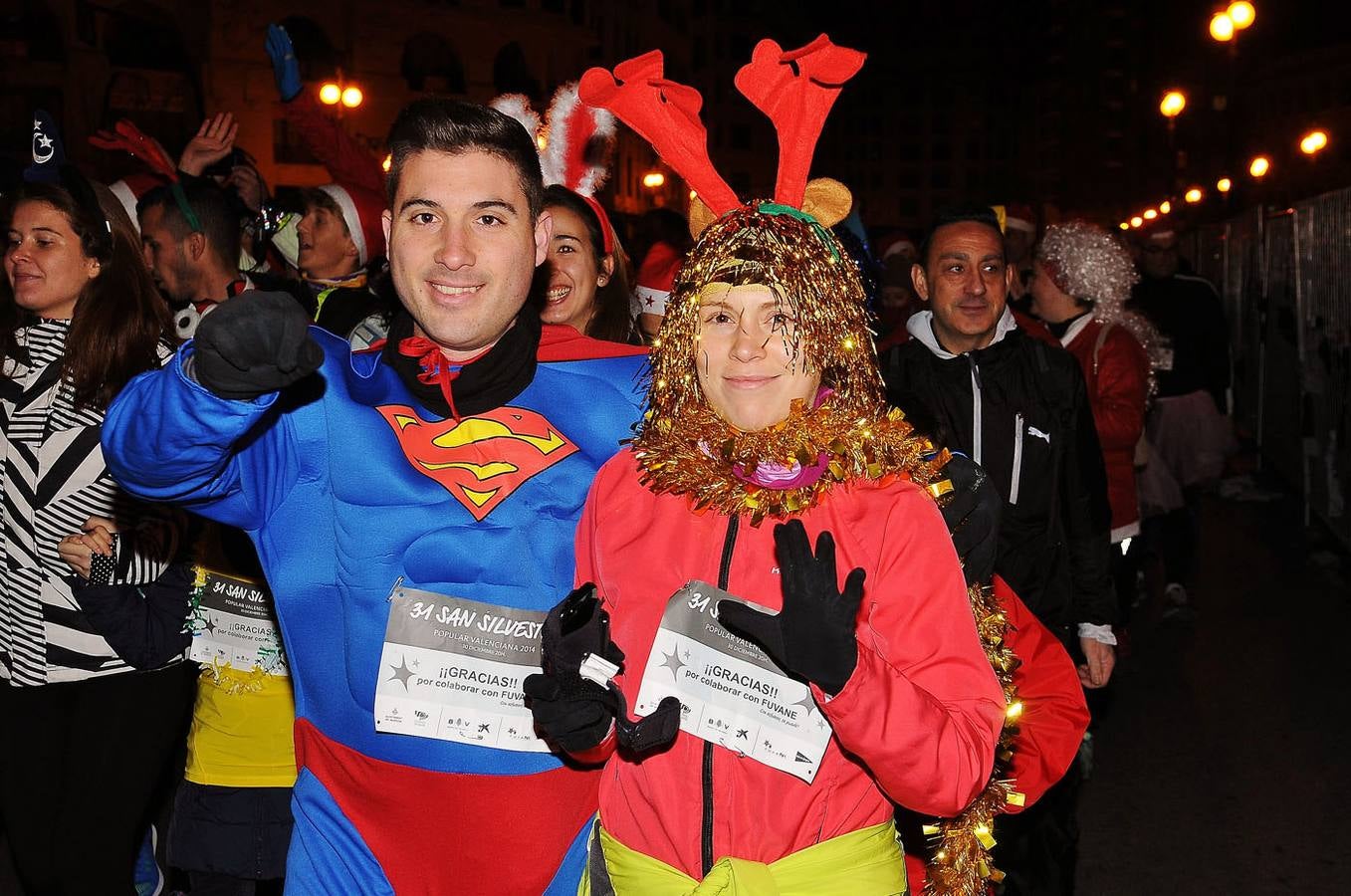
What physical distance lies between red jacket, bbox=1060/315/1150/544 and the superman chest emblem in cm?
430

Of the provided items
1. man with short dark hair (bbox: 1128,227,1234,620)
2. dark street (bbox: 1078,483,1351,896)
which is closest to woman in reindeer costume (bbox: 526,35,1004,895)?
dark street (bbox: 1078,483,1351,896)

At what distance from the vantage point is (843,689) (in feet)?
6.68

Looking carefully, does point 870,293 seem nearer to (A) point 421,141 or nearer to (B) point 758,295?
(B) point 758,295

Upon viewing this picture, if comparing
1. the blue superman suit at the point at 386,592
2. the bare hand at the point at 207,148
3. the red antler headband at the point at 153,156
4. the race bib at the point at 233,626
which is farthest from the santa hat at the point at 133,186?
the blue superman suit at the point at 386,592

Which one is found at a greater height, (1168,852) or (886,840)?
(886,840)

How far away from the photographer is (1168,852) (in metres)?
5.32

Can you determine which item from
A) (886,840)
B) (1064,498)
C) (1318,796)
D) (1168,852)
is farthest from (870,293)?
(1318,796)

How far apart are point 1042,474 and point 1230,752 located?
2.65 meters

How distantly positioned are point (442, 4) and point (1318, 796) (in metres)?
37.1

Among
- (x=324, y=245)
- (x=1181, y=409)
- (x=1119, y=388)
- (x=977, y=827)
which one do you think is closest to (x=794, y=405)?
(x=977, y=827)

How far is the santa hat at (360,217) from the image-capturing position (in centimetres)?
561

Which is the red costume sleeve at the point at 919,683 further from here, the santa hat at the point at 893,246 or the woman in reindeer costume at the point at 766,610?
the santa hat at the point at 893,246

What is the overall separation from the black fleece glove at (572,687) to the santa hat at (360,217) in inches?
145

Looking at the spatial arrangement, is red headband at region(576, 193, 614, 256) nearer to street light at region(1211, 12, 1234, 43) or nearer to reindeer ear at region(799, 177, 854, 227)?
reindeer ear at region(799, 177, 854, 227)
